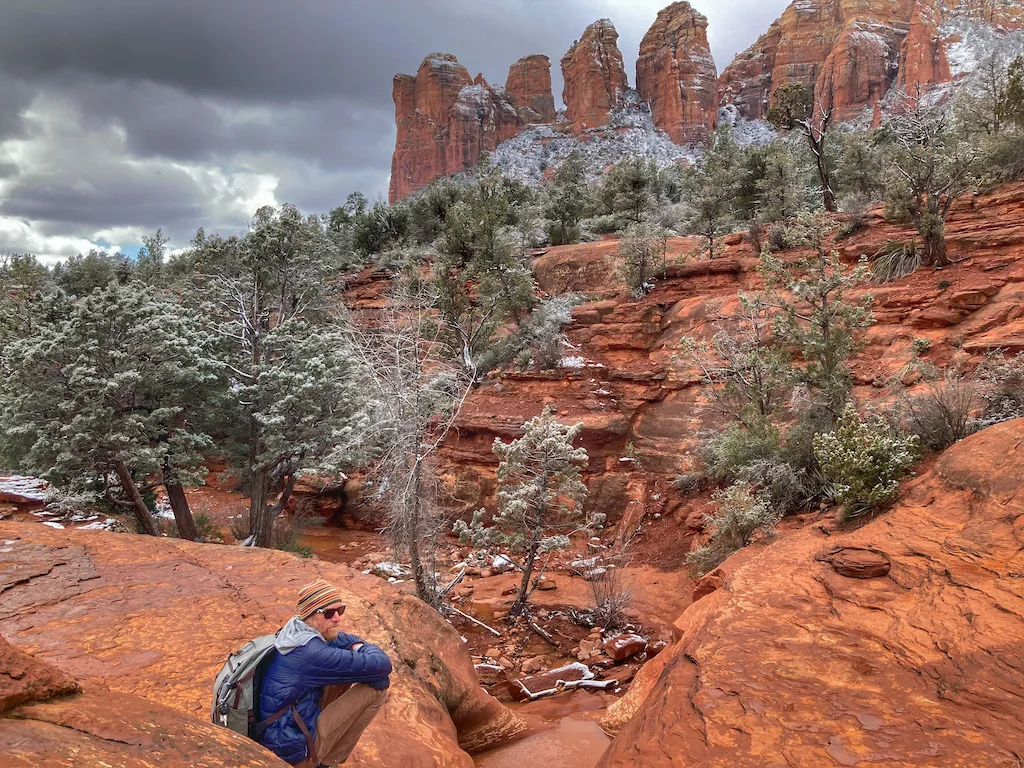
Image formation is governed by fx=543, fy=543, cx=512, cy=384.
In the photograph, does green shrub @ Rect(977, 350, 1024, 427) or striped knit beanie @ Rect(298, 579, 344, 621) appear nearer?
striped knit beanie @ Rect(298, 579, 344, 621)

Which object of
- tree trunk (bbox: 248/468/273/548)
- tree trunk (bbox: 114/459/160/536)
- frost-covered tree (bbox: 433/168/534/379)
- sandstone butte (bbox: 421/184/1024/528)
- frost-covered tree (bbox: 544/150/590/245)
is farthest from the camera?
frost-covered tree (bbox: 544/150/590/245)

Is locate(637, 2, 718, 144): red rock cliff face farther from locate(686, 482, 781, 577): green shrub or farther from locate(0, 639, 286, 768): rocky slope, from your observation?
locate(0, 639, 286, 768): rocky slope

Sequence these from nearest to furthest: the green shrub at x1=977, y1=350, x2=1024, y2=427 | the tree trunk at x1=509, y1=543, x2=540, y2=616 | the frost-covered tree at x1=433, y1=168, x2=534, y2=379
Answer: the green shrub at x1=977, y1=350, x2=1024, y2=427 → the tree trunk at x1=509, y1=543, x2=540, y2=616 → the frost-covered tree at x1=433, y1=168, x2=534, y2=379

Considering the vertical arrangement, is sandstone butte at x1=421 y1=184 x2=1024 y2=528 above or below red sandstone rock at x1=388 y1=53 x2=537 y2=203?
below

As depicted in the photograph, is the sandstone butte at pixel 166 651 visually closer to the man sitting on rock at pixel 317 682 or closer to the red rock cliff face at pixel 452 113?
the man sitting on rock at pixel 317 682

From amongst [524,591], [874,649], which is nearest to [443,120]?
[524,591]

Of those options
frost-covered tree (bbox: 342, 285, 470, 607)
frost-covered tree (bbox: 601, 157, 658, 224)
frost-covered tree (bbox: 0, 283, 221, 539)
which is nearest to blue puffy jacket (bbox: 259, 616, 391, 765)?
frost-covered tree (bbox: 342, 285, 470, 607)

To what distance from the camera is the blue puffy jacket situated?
277 centimetres

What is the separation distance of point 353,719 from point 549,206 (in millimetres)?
28505

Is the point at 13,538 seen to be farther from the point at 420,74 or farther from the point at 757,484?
the point at 420,74

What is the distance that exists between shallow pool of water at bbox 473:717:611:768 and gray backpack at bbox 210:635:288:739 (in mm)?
3501

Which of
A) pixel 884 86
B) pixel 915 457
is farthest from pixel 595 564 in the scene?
pixel 884 86

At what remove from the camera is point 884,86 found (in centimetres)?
6856

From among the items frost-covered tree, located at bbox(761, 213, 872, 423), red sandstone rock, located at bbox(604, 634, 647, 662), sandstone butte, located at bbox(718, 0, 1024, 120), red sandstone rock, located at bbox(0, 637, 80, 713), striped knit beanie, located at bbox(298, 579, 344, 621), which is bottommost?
red sandstone rock, located at bbox(604, 634, 647, 662)
